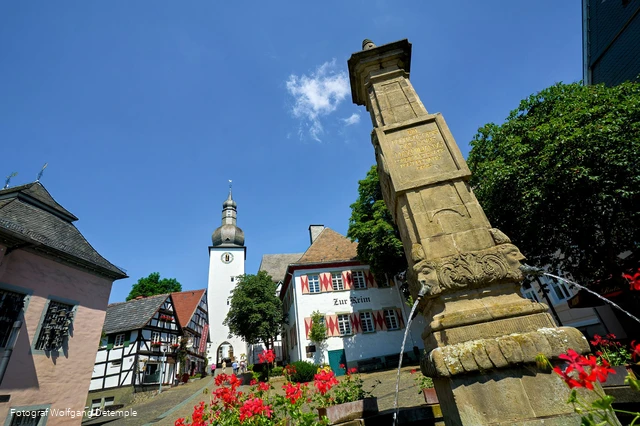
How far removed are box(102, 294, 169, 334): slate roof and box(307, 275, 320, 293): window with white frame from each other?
41.9 feet

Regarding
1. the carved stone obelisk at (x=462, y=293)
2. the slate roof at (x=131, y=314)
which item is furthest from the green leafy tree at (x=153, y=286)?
the carved stone obelisk at (x=462, y=293)

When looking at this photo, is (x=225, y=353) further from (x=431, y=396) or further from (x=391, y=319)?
(x=431, y=396)

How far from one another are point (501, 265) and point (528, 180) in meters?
8.82

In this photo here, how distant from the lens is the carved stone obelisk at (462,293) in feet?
9.26

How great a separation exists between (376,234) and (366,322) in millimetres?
6948

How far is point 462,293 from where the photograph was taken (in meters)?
3.58

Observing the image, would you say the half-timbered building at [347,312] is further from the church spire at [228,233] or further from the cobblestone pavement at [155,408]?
the church spire at [228,233]

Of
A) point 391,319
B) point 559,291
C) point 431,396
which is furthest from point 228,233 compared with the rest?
point 431,396

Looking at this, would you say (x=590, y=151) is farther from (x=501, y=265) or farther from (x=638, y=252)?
(x=501, y=265)

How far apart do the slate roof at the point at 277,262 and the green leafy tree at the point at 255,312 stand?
1975cm

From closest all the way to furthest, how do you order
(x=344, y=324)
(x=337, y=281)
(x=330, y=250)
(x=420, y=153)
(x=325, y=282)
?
(x=420, y=153) < (x=344, y=324) < (x=325, y=282) < (x=337, y=281) < (x=330, y=250)

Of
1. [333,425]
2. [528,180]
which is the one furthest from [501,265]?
[528,180]

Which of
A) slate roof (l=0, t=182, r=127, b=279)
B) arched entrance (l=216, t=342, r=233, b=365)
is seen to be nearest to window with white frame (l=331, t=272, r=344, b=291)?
slate roof (l=0, t=182, r=127, b=279)

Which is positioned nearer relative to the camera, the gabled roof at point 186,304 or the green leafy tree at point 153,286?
the gabled roof at point 186,304
